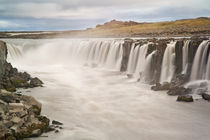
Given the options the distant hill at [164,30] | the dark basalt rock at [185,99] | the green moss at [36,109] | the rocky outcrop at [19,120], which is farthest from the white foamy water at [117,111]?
the distant hill at [164,30]

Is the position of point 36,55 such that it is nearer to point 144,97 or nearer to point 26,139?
point 144,97

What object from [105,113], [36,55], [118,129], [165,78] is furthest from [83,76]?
[36,55]

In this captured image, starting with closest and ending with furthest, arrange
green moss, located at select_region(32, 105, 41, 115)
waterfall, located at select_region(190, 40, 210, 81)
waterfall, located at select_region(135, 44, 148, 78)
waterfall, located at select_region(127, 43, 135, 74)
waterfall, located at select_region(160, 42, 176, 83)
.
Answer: green moss, located at select_region(32, 105, 41, 115) → waterfall, located at select_region(190, 40, 210, 81) → waterfall, located at select_region(160, 42, 176, 83) → waterfall, located at select_region(135, 44, 148, 78) → waterfall, located at select_region(127, 43, 135, 74)

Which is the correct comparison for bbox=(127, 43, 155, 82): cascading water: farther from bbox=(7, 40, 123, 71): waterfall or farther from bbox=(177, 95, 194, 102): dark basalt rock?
bbox=(177, 95, 194, 102): dark basalt rock

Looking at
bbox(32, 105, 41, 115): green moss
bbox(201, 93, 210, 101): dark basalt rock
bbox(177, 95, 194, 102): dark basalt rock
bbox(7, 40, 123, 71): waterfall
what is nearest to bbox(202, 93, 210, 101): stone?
bbox(201, 93, 210, 101): dark basalt rock

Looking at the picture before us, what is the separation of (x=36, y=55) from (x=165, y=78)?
1201 inches

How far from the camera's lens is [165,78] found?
2370 cm

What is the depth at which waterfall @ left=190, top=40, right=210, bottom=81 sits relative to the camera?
20908 mm

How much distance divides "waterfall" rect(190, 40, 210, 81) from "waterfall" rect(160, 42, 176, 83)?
83.1 inches

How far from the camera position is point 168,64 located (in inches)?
941

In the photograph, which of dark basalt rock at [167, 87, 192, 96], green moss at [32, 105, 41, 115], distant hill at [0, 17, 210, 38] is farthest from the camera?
distant hill at [0, 17, 210, 38]

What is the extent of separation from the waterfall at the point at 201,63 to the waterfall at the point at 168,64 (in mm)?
2110

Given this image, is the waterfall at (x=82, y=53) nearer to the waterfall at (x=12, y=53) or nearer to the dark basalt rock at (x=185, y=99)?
the waterfall at (x=12, y=53)

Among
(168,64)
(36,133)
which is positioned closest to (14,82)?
(36,133)
